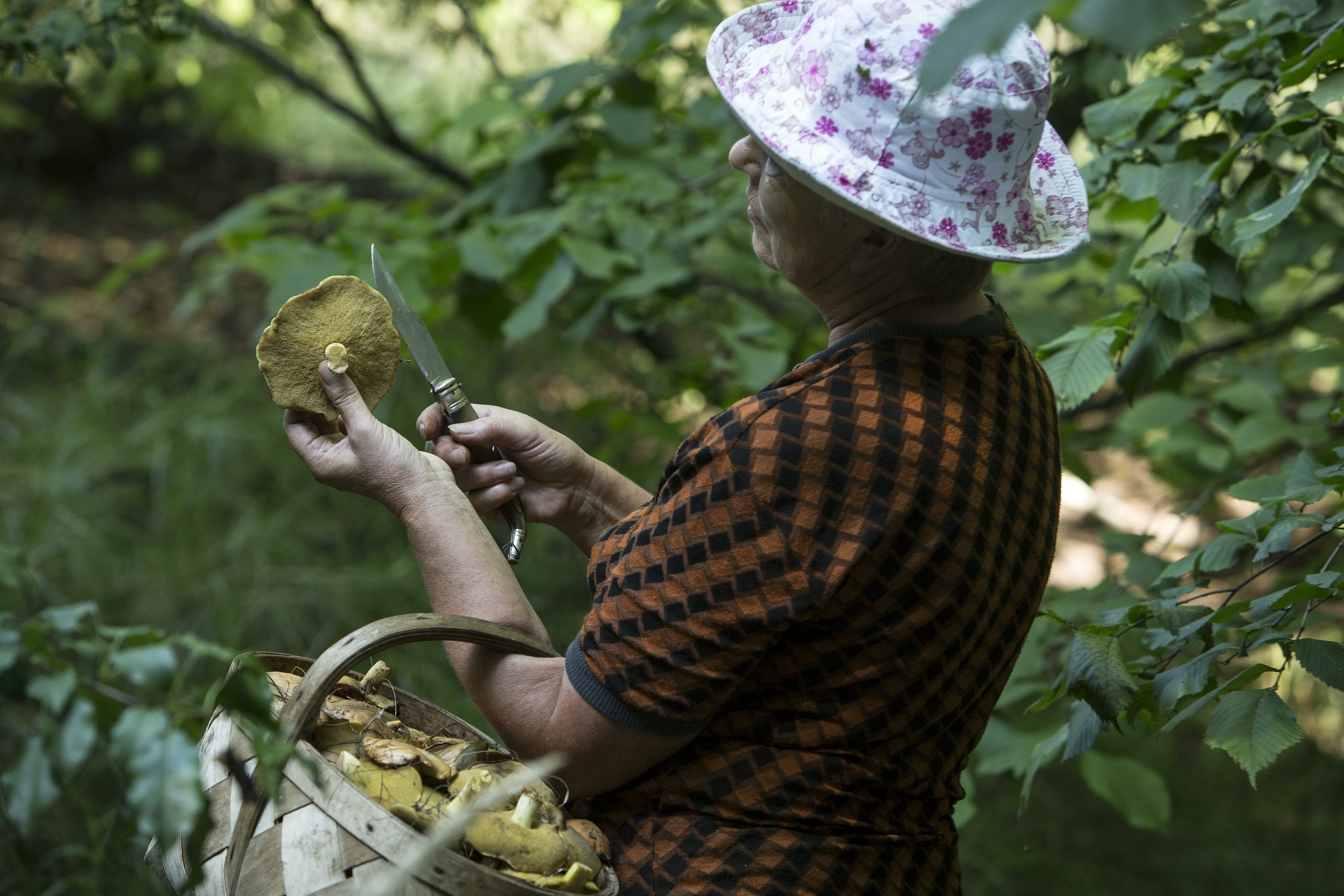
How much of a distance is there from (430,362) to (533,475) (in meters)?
0.22

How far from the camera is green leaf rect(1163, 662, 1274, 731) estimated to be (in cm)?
105

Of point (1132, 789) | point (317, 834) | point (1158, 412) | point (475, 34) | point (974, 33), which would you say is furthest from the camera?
point (475, 34)

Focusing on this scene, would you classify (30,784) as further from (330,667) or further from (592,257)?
(592,257)

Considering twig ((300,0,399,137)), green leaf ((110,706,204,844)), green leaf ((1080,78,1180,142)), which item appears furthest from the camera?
twig ((300,0,399,137))

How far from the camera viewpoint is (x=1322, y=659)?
105 cm

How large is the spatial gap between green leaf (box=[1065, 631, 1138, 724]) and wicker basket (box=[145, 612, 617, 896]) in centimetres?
56

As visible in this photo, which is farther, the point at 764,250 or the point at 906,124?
the point at 764,250

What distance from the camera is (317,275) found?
1.93 meters

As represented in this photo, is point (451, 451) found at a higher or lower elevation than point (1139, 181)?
higher

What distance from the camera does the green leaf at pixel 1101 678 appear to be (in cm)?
107

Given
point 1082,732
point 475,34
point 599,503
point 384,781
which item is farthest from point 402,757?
point 475,34

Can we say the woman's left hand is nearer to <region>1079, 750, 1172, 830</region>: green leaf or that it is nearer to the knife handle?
the knife handle

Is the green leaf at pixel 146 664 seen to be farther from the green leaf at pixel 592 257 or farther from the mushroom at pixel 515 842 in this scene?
the green leaf at pixel 592 257

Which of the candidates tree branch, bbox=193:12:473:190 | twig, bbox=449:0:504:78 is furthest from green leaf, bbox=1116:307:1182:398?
twig, bbox=449:0:504:78
